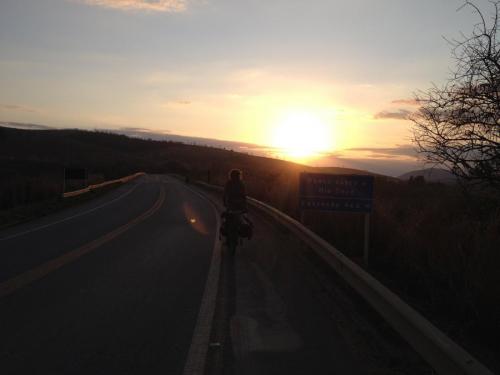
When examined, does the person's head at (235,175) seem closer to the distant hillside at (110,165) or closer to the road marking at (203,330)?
the road marking at (203,330)

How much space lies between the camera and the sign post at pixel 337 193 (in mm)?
11508

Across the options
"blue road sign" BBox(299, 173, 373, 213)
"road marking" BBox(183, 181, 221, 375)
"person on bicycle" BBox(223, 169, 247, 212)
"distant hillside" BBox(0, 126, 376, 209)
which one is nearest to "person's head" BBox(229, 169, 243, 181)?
"person on bicycle" BBox(223, 169, 247, 212)

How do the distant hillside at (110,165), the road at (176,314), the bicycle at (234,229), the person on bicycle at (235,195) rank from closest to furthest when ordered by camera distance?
the road at (176,314), the bicycle at (234,229), the person on bicycle at (235,195), the distant hillside at (110,165)

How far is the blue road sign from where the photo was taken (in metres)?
11.5

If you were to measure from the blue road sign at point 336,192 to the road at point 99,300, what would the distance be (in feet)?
8.62

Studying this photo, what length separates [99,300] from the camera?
7.49 metres

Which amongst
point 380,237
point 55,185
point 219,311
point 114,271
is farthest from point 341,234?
point 55,185

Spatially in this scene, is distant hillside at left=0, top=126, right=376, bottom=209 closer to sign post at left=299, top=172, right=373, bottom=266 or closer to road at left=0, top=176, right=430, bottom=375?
sign post at left=299, top=172, right=373, bottom=266

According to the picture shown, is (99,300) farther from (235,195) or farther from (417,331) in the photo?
(235,195)

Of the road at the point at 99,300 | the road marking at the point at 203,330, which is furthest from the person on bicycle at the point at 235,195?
the road marking at the point at 203,330

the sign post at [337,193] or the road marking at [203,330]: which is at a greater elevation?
the sign post at [337,193]

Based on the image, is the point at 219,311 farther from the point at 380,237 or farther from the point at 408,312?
the point at 380,237

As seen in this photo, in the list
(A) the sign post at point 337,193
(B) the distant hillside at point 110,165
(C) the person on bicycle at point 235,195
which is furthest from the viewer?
(B) the distant hillside at point 110,165

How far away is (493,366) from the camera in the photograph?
5047 mm
